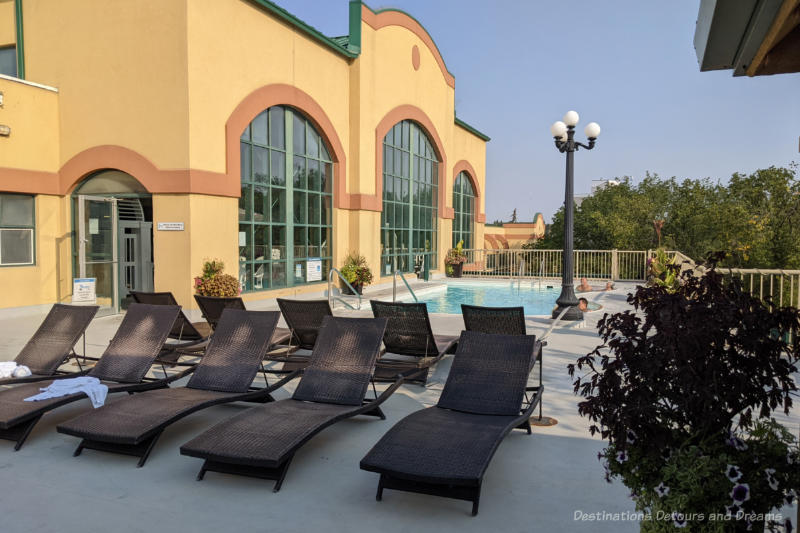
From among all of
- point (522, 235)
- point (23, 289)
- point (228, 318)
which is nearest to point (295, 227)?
point (23, 289)

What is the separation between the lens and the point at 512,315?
6.76 metres

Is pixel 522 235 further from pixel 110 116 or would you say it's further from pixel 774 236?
pixel 110 116

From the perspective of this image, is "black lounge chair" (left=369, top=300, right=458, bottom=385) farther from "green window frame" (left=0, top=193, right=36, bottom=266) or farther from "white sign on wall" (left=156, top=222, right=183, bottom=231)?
"green window frame" (left=0, top=193, right=36, bottom=266)

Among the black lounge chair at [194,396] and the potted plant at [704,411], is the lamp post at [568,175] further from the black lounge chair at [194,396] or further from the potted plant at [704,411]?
the potted plant at [704,411]

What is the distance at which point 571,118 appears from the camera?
1243 cm

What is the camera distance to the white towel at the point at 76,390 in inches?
212

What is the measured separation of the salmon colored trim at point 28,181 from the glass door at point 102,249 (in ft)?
3.24

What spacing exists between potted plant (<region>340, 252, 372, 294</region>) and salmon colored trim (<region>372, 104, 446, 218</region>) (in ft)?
6.57

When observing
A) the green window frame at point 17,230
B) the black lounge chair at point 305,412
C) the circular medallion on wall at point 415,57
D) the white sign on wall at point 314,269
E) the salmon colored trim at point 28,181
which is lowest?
the black lounge chair at point 305,412

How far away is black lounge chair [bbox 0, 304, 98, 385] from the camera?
660 centimetres

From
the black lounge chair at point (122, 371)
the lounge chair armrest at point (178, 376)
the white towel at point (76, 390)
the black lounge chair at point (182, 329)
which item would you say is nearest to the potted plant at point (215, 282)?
the black lounge chair at point (182, 329)

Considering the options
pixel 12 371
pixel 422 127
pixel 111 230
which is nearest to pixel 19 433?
pixel 12 371

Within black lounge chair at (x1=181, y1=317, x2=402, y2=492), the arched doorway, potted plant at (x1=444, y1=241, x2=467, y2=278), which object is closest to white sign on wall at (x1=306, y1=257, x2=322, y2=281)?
the arched doorway

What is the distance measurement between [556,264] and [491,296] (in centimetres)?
808
